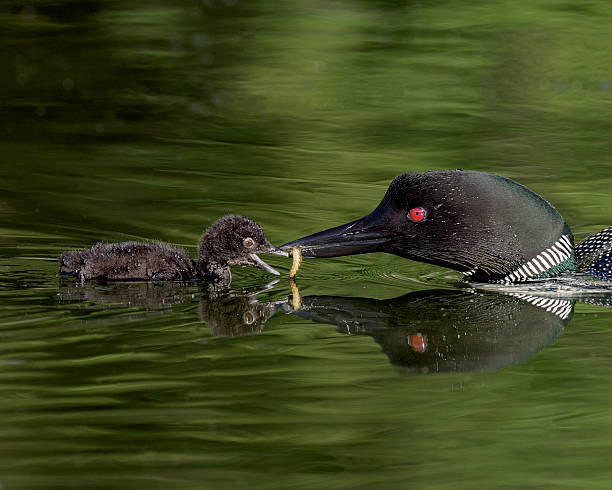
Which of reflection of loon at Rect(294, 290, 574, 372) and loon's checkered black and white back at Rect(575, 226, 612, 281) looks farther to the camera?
loon's checkered black and white back at Rect(575, 226, 612, 281)

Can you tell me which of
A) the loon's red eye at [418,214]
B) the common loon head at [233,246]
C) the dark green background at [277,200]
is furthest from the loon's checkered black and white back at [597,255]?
the common loon head at [233,246]

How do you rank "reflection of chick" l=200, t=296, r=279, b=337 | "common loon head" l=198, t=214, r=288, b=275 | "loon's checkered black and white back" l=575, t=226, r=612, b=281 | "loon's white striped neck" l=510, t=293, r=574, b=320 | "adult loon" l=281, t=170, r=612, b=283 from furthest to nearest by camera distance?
1. "loon's checkered black and white back" l=575, t=226, r=612, b=281
2. "common loon head" l=198, t=214, r=288, b=275
3. "adult loon" l=281, t=170, r=612, b=283
4. "loon's white striped neck" l=510, t=293, r=574, b=320
5. "reflection of chick" l=200, t=296, r=279, b=337

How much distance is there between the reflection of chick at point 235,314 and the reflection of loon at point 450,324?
206 millimetres

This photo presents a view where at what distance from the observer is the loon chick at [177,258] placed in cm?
656

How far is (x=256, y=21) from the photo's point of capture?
1488 cm

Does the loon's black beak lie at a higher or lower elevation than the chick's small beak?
higher

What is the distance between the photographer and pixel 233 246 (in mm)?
6828

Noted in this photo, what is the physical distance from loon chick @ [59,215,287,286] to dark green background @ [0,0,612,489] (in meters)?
0.16

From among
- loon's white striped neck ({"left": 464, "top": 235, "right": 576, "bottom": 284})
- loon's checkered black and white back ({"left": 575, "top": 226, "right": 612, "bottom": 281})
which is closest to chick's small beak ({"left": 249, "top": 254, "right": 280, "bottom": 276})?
loon's white striped neck ({"left": 464, "top": 235, "right": 576, "bottom": 284})

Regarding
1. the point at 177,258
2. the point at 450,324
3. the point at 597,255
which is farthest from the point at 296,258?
the point at 597,255

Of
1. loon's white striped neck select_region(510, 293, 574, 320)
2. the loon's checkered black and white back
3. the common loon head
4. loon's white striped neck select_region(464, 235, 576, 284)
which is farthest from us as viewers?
the loon's checkered black and white back

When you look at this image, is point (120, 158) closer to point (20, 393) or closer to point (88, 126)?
point (88, 126)

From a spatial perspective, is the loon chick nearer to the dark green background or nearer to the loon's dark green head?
the dark green background

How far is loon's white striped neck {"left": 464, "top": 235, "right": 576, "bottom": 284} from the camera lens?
663 cm
